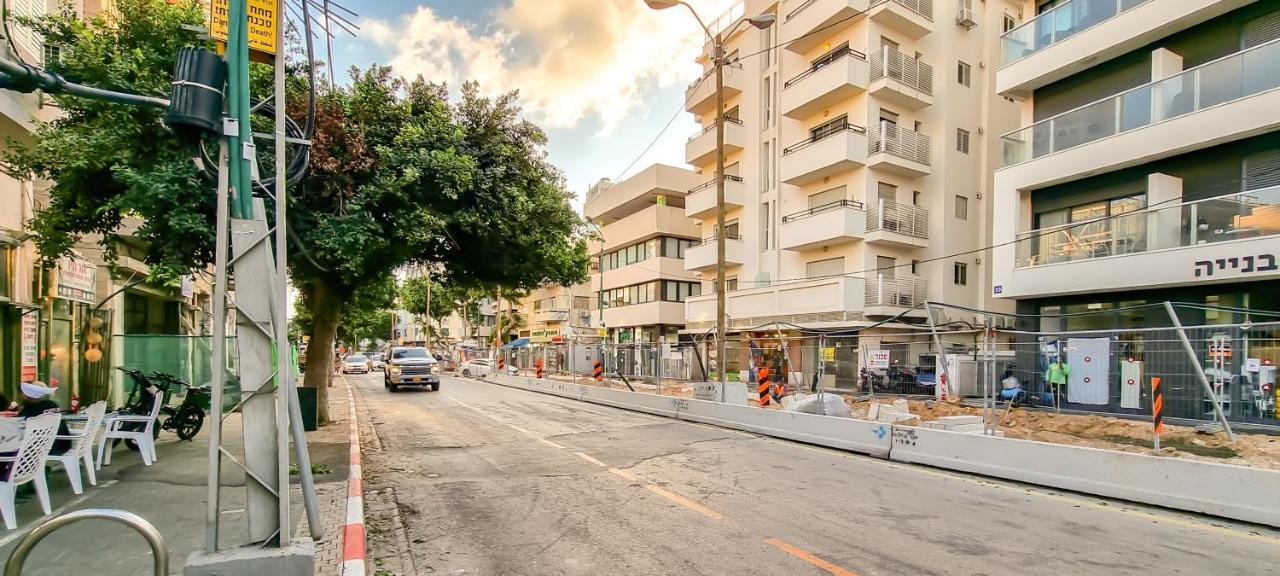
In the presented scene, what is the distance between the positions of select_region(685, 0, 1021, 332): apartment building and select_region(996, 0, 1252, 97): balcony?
19.7ft

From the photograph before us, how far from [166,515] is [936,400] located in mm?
14792

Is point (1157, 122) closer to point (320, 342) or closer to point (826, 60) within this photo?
point (826, 60)

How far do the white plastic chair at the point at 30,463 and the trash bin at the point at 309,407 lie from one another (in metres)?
5.56

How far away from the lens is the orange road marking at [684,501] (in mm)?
6766

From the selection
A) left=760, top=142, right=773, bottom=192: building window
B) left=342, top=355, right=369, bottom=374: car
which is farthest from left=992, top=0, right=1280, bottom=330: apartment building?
left=342, top=355, right=369, bottom=374: car

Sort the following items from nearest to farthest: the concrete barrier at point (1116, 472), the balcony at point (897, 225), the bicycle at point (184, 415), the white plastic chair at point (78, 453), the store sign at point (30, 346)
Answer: the concrete barrier at point (1116, 472), the white plastic chair at point (78, 453), the bicycle at point (184, 415), the store sign at point (30, 346), the balcony at point (897, 225)

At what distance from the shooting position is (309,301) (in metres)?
13.5

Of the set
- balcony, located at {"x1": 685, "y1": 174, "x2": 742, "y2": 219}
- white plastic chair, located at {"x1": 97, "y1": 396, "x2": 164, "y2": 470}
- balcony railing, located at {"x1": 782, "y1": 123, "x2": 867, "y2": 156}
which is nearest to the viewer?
white plastic chair, located at {"x1": 97, "y1": 396, "x2": 164, "y2": 470}

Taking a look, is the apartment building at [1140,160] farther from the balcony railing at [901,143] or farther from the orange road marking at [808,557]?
the orange road marking at [808,557]

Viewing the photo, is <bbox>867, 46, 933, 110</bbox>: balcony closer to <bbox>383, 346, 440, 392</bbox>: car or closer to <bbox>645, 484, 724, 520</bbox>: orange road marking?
<bbox>383, 346, 440, 392</bbox>: car

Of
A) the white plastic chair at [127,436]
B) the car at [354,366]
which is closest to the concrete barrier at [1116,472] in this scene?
the white plastic chair at [127,436]

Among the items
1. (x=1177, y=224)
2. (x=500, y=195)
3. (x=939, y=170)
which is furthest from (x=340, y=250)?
(x=939, y=170)

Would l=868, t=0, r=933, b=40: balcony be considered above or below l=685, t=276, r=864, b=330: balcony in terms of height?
above

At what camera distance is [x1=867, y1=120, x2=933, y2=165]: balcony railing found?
25.1 metres
